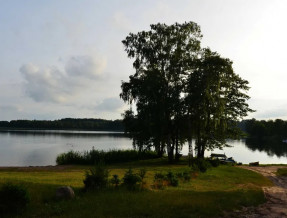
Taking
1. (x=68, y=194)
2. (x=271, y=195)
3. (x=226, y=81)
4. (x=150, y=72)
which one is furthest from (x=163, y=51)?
(x=68, y=194)

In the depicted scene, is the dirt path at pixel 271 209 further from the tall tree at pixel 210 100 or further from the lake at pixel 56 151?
the lake at pixel 56 151

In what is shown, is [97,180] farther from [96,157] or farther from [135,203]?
[96,157]

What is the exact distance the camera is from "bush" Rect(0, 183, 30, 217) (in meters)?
10.9

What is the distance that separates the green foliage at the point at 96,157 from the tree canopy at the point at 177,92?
156 inches

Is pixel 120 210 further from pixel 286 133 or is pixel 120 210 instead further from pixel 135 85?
pixel 286 133

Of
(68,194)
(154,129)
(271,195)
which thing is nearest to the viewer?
(68,194)

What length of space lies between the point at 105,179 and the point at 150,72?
67.9 ft

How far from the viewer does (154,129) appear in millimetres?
33250

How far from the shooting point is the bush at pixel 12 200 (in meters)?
10.9

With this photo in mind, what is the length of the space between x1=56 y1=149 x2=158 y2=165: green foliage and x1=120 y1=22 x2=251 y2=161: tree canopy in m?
3.96

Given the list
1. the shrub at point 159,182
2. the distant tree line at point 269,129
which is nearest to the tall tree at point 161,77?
the shrub at point 159,182

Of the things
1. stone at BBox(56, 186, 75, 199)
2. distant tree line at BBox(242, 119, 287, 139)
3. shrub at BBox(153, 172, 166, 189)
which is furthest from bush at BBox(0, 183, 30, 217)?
distant tree line at BBox(242, 119, 287, 139)

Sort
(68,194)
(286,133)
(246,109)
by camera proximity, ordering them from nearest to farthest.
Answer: (68,194) < (246,109) < (286,133)

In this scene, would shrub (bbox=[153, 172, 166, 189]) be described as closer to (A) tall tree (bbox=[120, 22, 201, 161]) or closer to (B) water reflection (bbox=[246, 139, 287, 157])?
(A) tall tree (bbox=[120, 22, 201, 161])
